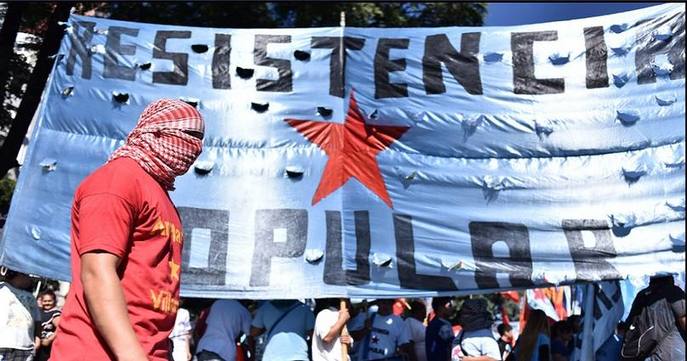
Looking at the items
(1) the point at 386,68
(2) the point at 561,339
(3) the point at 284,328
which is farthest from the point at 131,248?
(2) the point at 561,339

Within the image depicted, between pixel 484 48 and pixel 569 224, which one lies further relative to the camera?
pixel 484 48

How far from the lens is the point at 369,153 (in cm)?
736

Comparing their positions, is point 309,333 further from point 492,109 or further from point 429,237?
point 492,109

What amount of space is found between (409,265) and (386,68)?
1.65 m

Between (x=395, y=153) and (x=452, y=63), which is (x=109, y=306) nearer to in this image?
(x=395, y=153)

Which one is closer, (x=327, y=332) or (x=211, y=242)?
(x=211, y=242)

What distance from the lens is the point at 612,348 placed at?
304 inches

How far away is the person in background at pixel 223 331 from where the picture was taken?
25.4 feet

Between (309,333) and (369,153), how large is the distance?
1.64 meters

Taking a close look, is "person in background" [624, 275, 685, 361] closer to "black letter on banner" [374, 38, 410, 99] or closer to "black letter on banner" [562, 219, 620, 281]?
"black letter on banner" [562, 219, 620, 281]

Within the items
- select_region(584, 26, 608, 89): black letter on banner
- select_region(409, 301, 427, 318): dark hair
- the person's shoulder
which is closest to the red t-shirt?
the person's shoulder

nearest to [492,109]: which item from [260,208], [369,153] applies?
[369,153]

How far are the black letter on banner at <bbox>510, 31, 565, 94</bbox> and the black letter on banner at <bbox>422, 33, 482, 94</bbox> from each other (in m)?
0.30

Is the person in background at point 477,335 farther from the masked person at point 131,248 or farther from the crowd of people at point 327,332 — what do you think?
the masked person at point 131,248
